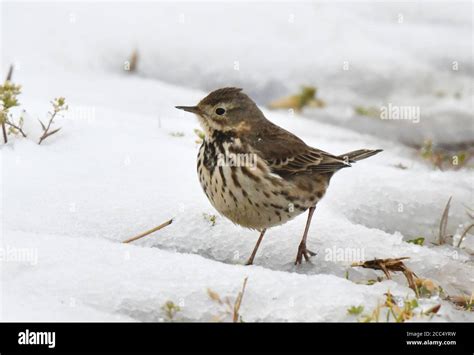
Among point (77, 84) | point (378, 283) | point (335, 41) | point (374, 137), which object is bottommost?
point (378, 283)

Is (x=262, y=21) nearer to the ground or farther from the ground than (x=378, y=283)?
farther from the ground

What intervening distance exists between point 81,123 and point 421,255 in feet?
11.0

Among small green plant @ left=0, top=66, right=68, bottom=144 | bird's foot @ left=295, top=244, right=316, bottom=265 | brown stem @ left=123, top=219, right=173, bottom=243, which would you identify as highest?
small green plant @ left=0, top=66, right=68, bottom=144

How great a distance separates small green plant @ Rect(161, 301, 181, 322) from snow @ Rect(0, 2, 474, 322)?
0.25 ft

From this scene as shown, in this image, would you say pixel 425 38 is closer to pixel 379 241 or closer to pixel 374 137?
pixel 374 137

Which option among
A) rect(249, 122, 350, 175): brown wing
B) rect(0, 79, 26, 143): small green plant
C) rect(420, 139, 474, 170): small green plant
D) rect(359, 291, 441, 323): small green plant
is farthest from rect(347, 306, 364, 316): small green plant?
rect(420, 139, 474, 170): small green plant

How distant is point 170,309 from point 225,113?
2.04 m

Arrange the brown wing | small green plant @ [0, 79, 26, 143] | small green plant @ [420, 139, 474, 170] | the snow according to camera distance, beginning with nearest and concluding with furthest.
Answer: the snow → the brown wing → small green plant @ [0, 79, 26, 143] → small green plant @ [420, 139, 474, 170]

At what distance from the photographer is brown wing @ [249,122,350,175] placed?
18.9ft

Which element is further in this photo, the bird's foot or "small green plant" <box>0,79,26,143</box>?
"small green plant" <box>0,79,26,143</box>

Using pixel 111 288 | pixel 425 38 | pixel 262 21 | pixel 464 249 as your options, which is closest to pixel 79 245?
pixel 111 288

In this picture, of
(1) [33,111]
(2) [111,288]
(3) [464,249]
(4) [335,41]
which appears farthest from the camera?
(4) [335,41]

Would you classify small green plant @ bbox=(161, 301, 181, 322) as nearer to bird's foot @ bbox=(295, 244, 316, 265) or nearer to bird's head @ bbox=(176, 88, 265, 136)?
bird's foot @ bbox=(295, 244, 316, 265)

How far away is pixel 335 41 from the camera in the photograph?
11.3m
